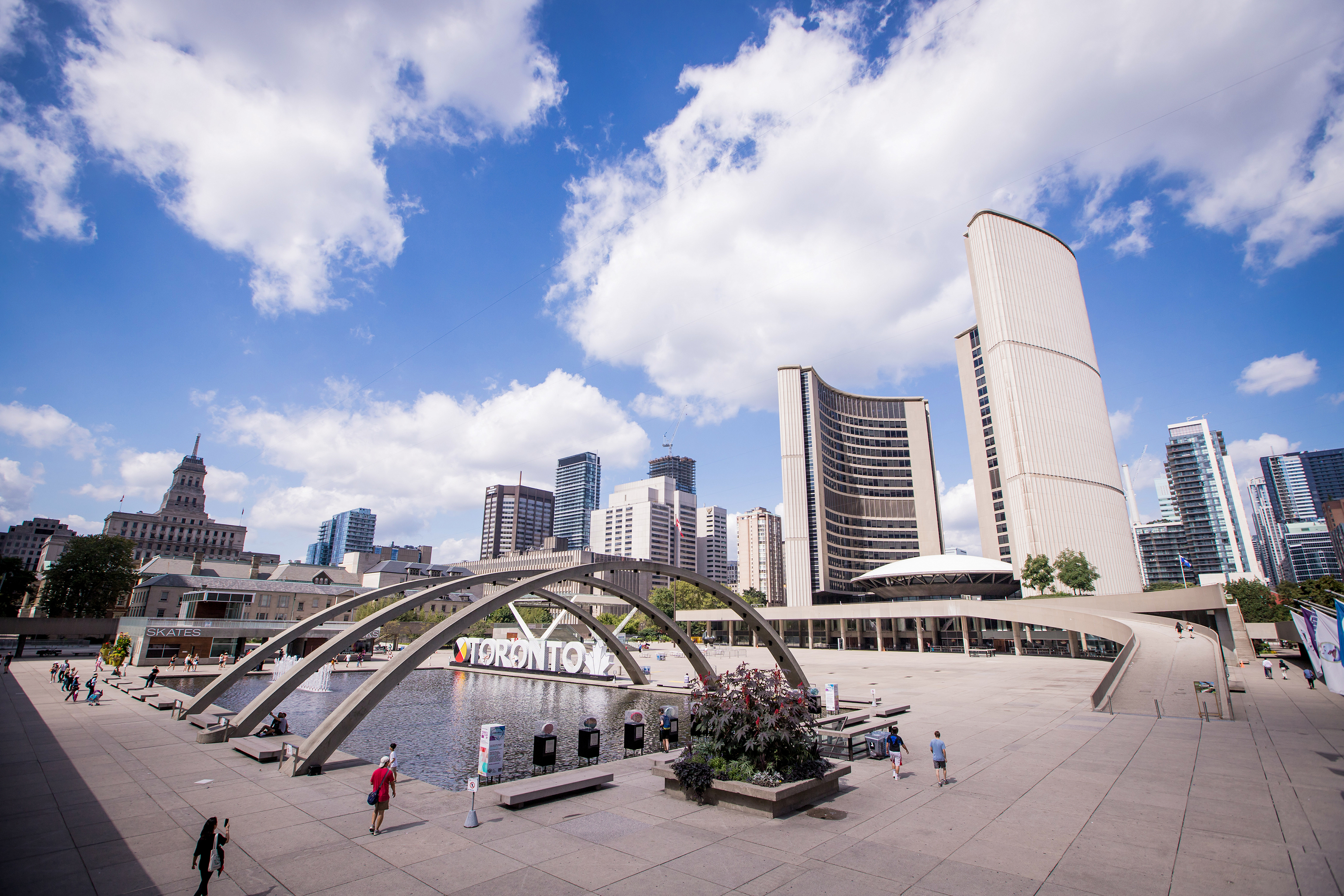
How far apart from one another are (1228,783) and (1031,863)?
9.21 meters

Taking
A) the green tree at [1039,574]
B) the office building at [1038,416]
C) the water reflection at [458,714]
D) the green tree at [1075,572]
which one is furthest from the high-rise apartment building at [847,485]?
the water reflection at [458,714]

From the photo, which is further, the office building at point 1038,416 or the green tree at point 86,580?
the office building at point 1038,416

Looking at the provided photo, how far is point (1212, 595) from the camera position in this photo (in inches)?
2322

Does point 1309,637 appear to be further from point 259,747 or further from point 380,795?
point 259,747

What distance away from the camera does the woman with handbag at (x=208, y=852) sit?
8.64 m

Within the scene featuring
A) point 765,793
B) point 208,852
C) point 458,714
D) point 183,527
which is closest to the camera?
point 208,852

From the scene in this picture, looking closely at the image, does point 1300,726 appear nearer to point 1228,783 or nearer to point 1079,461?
point 1228,783

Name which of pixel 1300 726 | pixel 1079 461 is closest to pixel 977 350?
pixel 1079 461

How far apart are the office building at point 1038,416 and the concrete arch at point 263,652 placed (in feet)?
364

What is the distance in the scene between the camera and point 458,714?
30344 millimetres

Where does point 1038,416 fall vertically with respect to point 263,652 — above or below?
above

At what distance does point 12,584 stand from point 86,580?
17487 mm

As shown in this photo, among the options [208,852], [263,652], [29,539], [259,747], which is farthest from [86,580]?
[29,539]

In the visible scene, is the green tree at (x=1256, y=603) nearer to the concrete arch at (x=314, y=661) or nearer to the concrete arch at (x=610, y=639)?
the concrete arch at (x=610, y=639)
